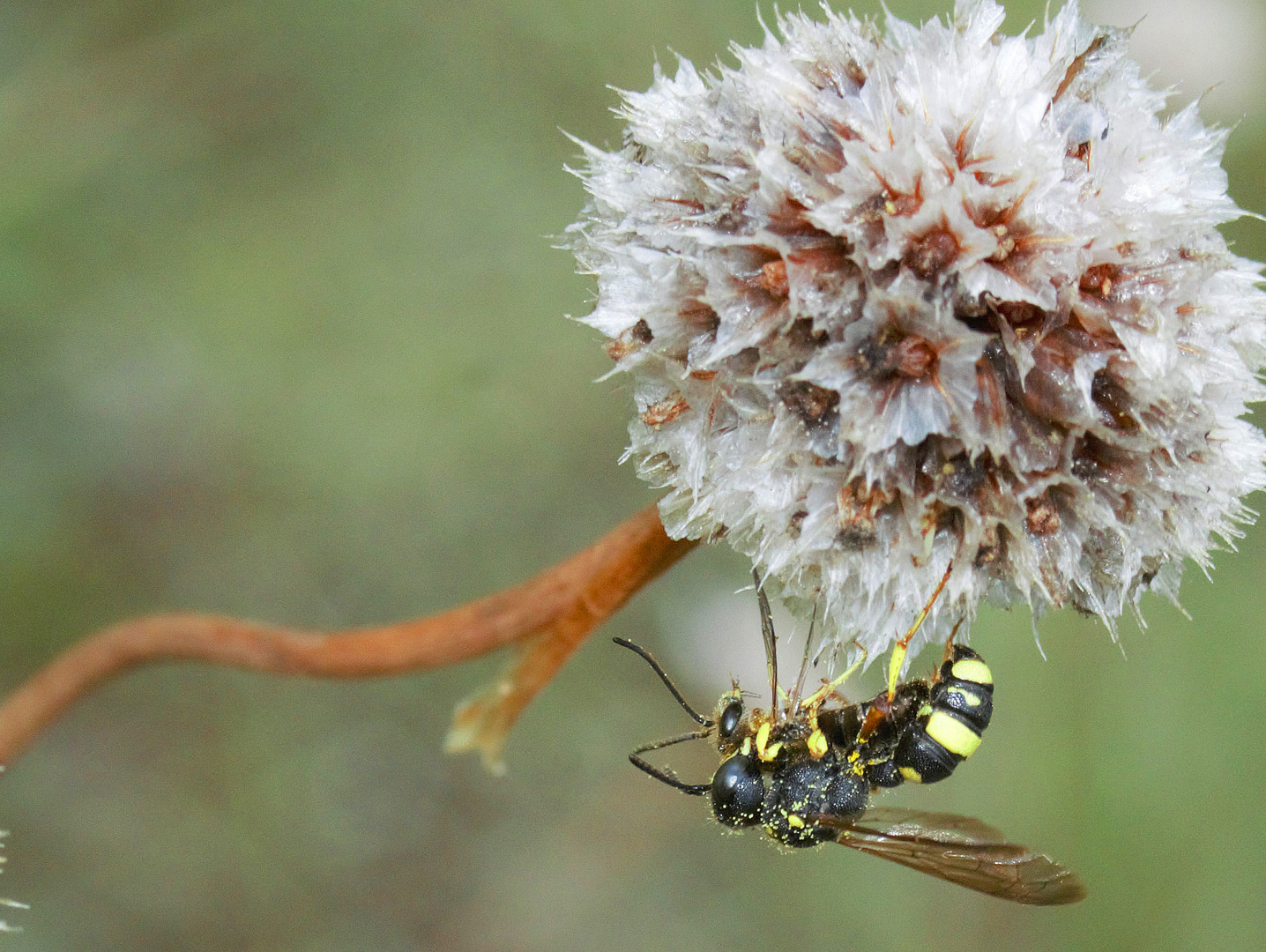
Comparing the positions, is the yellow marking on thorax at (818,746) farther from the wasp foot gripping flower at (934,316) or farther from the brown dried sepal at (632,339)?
the brown dried sepal at (632,339)

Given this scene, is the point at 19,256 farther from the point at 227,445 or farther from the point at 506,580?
the point at 506,580

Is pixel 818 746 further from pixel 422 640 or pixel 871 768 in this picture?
pixel 422 640

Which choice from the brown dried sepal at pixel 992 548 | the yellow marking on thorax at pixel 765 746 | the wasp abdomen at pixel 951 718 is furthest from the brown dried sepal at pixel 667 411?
the yellow marking on thorax at pixel 765 746

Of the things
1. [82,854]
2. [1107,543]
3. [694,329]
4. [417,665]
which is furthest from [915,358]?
[82,854]

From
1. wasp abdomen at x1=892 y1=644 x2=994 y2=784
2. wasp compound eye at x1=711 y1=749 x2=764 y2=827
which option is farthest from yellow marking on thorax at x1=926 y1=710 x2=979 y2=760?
wasp compound eye at x1=711 y1=749 x2=764 y2=827

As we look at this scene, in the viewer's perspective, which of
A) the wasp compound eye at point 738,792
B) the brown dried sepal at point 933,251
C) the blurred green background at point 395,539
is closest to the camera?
the brown dried sepal at point 933,251

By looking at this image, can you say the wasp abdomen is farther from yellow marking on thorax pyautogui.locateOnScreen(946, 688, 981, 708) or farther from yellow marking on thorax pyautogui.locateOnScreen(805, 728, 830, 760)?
yellow marking on thorax pyautogui.locateOnScreen(805, 728, 830, 760)

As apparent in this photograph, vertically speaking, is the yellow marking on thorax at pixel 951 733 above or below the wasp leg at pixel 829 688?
below

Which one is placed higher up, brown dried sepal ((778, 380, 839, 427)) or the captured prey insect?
brown dried sepal ((778, 380, 839, 427))
